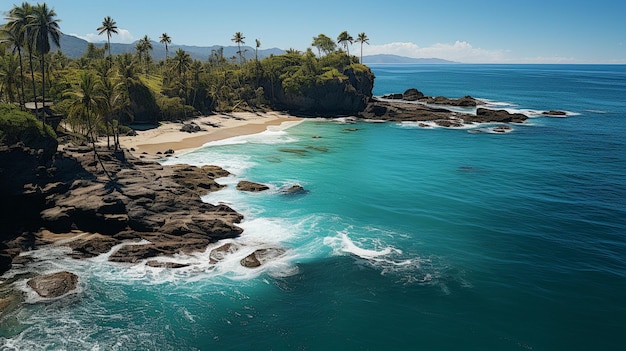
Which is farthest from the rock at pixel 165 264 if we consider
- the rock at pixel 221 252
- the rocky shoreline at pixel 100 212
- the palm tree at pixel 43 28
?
the palm tree at pixel 43 28

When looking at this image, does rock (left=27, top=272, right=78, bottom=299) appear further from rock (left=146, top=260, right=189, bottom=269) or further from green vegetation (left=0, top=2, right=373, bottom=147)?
green vegetation (left=0, top=2, right=373, bottom=147)

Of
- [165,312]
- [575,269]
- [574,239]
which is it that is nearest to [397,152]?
[574,239]

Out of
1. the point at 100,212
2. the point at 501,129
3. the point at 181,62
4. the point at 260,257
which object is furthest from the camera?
the point at 501,129

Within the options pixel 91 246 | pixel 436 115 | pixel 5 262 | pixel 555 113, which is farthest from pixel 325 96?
pixel 5 262

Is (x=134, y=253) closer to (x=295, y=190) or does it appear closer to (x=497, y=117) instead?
(x=295, y=190)

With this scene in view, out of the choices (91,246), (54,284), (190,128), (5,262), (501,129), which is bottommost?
(54,284)

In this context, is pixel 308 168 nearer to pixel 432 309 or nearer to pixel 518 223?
pixel 518 223

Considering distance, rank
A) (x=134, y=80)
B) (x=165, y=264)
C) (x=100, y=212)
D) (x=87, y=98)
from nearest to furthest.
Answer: (x=165, y=264)
(x=100, y=212)
(x=87, y=98)
(x=134, y=80)
